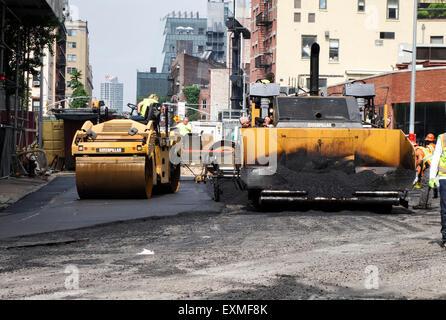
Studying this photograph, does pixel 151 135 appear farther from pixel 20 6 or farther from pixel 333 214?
pixel 20 6

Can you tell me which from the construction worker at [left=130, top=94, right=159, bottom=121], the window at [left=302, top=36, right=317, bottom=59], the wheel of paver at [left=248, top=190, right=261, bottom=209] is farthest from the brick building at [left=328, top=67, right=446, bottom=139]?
the wheel of paver at [left=248, top=190, right=261, bottom=209]

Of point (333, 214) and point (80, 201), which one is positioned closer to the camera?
point (333, 214)

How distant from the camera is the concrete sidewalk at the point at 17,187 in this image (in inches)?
695

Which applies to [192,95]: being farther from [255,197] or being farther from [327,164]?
[327,164]

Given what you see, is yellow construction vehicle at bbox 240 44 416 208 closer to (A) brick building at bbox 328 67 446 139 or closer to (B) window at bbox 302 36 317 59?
(A) brick building at bbox 328 67 446 139

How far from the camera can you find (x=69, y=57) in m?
153

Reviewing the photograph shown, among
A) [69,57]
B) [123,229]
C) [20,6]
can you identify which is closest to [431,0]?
[20,6]

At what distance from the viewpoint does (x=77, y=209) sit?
15.0 meters

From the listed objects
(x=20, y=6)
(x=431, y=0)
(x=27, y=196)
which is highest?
(x=431, y=0)

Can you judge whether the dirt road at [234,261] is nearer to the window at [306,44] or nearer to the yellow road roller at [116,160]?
the yellow road roller at [116,160]

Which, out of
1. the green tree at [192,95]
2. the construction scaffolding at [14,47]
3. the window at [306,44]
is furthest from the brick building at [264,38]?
the green tree at [192,95]

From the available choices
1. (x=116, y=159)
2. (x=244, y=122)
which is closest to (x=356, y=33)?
(x=244, y=122)

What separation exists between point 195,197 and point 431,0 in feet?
180

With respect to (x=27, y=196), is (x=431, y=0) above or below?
above
